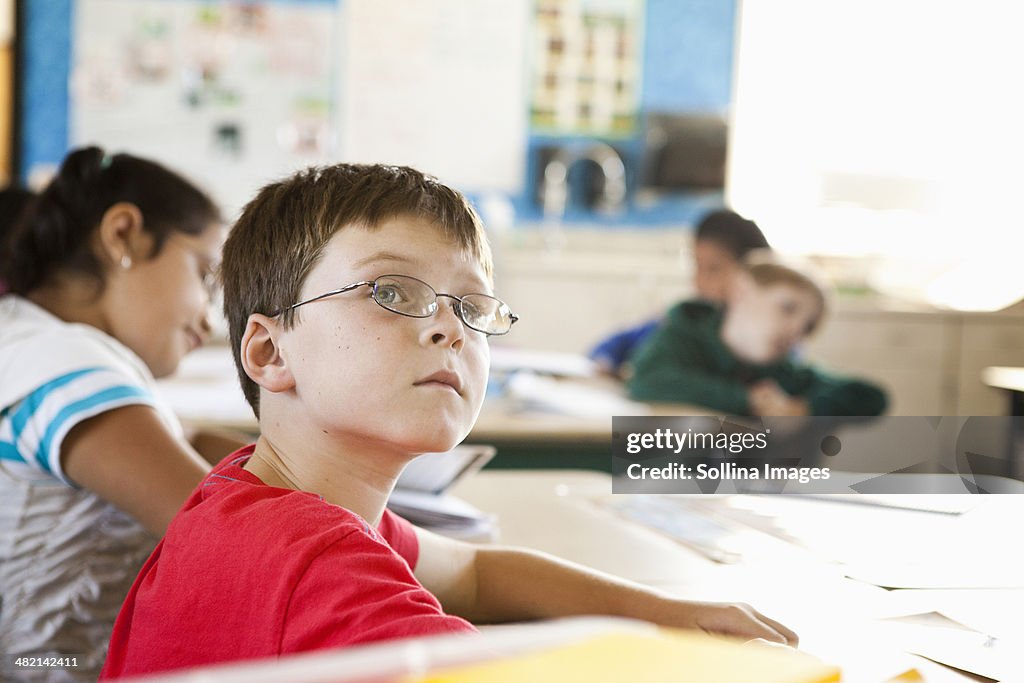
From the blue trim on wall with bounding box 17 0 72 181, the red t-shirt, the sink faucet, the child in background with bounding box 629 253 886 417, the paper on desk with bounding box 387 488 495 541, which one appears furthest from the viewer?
the sink faucet

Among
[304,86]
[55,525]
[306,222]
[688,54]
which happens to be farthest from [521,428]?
[688,54]

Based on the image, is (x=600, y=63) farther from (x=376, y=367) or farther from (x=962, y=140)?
(x=376, y=367)

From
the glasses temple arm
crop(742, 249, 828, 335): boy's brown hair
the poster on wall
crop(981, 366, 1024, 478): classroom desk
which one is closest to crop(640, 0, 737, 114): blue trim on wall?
the poster on wall

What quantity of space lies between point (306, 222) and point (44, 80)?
5.24 m

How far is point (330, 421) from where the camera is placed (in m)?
0.84

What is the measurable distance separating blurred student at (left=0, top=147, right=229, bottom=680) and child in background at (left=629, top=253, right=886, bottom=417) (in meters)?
1.65

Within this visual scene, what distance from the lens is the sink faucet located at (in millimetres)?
5742

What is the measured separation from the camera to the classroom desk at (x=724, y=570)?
900mm

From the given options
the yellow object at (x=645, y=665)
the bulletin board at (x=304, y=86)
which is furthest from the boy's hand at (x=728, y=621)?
the bulletin board at (x=304, y=86)

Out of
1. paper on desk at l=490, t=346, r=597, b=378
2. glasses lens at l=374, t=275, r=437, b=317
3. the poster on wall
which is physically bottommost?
paper on desk at l=490, t=346, r=597, b=378

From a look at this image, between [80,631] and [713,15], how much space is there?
5352 mm

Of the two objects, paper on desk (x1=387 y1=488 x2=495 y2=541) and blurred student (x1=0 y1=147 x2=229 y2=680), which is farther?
paper on desk (x1=387 y1=488 x2=495 y2=541)

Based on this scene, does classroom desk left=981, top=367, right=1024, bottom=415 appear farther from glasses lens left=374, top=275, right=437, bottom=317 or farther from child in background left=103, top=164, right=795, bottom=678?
glasses lens left=374, top=275, right=437, bottom=317

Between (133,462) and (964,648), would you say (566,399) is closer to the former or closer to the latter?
(133,462)
